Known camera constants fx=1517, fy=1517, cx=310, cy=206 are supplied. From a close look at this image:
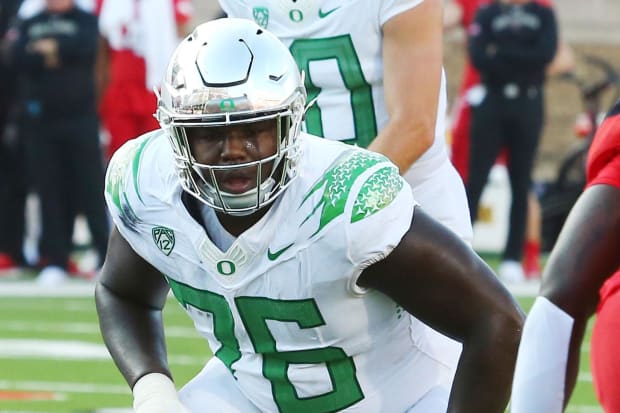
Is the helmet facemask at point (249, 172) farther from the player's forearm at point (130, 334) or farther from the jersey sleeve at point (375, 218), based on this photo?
the player's forearm at point (130, 334)

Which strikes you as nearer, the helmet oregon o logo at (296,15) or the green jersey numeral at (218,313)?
the green jersey numeral at (218,313)

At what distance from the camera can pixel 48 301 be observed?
28.5 feet

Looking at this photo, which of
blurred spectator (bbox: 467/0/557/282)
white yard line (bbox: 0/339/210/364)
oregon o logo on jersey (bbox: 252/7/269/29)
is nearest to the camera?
oregon o logo on jersey (bbox: 252/7/269/29)

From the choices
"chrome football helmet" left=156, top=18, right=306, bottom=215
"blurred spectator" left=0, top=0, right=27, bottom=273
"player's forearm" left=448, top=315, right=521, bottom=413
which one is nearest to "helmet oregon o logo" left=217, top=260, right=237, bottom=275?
"chrome football helmet" left=156, top=18, right=306, bottom=215

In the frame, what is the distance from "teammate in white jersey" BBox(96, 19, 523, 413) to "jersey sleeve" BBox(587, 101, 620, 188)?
1.56 ft

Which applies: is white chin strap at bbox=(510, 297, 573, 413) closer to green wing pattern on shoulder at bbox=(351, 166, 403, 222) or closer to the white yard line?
green wing pattern on shoulder at bbox=(351, 166, 403, 222)

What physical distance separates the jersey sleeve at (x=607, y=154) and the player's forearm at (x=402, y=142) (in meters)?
1.29

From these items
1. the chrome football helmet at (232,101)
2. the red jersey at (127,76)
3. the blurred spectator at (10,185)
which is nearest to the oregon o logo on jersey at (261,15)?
the chrome football helmet at (232,101)

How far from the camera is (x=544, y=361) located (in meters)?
2.33

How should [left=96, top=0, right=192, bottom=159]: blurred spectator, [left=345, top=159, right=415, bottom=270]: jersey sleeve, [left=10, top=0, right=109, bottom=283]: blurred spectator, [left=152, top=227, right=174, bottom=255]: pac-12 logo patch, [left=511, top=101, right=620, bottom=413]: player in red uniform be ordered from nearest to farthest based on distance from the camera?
[left=511, top=101, right=620, bottom=413]: player in red uniform
[left=345, top=159, right=415, bottom=270]: jersey sleeve
[left=152, top=227, right=174, bottom=255]: pac-12 logo patch
[left=10, top=0, right=109, bottom=283]: blurred spectator
[left=96, top=0, right=192, bottom=159]: blurred spectator

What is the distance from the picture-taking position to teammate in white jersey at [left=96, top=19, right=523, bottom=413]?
9.20 feet

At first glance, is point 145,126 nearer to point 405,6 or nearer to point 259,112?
→ point 405,6

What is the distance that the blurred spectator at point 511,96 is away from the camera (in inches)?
345

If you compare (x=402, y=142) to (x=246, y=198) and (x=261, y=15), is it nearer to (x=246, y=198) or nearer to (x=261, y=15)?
(x=261, y=15)
